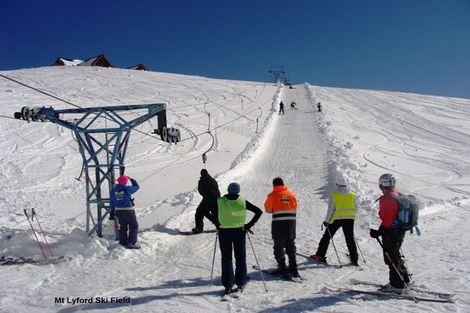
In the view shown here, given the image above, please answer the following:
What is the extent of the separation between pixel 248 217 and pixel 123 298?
20.3 ft

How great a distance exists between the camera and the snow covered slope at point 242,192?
6.70 meters

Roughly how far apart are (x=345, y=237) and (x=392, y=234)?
171cm

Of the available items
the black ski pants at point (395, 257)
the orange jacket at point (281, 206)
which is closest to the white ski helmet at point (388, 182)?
the black ski pants at point (395, 257)

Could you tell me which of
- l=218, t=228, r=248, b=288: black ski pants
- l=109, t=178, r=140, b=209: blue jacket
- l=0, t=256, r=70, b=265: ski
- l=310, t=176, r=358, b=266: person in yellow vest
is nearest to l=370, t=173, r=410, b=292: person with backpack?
l=310, t=176, r=358, b=266: person in yellow vest

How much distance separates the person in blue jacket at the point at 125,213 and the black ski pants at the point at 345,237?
3.91m

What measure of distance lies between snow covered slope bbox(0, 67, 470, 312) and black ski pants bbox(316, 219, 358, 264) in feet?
1.18

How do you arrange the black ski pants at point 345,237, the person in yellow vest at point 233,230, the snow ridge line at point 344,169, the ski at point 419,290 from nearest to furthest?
1. the ski at point 419,290
2. the person in yellow vest at point 233,230
3. the black ski pants at point 345,237
4. the snow ridge line at point 344,169

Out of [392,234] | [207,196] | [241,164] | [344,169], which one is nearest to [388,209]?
[392,234]

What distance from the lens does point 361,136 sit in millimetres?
27953

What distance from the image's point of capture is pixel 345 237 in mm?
8211

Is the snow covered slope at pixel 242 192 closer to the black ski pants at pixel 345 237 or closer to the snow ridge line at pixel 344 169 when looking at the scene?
the snow ridge line at pixel 344 169

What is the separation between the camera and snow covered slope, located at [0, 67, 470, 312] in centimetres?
670

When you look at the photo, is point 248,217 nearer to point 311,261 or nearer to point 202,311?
point 311,261

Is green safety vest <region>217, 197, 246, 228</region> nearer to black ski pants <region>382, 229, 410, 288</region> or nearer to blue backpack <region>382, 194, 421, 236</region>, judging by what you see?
black ski pants <region>382, 229, 410, 288</region>
